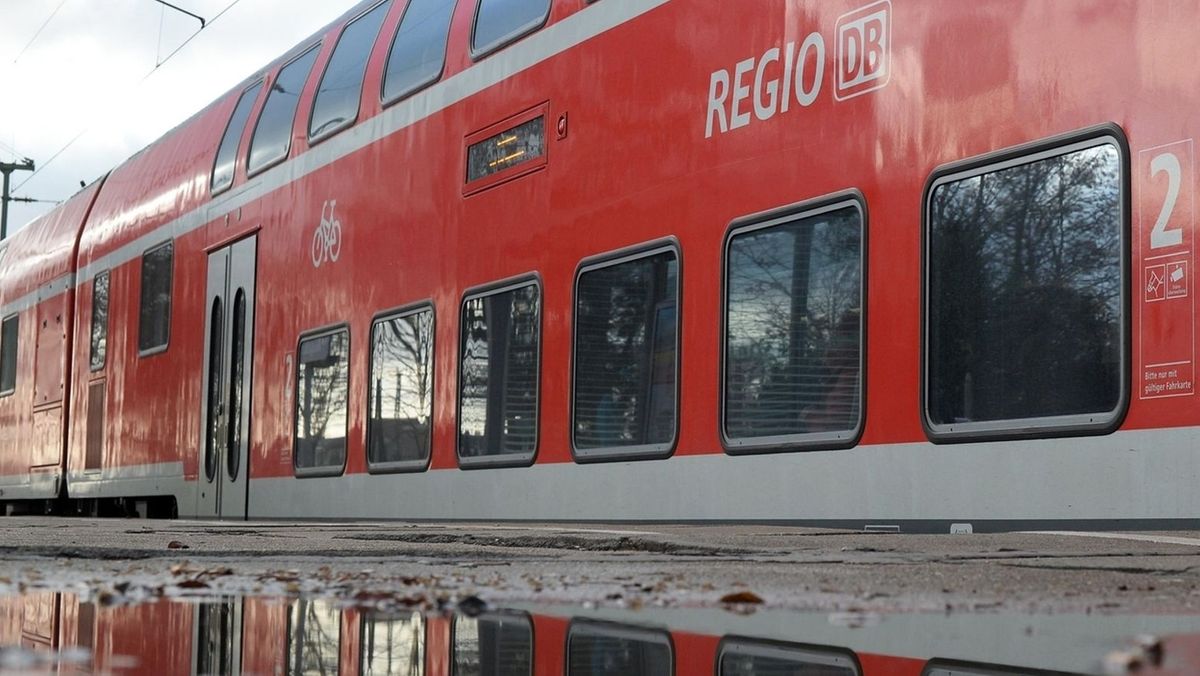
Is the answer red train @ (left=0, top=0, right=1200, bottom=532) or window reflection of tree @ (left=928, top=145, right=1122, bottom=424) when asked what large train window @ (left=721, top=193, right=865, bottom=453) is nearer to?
red train @ (left=0, top=0, right=1200, bottom=532)

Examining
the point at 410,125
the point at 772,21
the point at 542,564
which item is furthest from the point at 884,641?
the point at 410,125

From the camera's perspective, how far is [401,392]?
845cm

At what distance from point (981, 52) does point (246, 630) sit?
11.0 feet

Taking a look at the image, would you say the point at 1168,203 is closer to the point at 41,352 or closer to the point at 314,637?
the point at 314,637

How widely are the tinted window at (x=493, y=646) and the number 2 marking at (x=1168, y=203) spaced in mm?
2485

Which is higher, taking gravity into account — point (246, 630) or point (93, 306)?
point (93, 306)

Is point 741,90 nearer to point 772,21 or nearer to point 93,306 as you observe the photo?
point 772,21

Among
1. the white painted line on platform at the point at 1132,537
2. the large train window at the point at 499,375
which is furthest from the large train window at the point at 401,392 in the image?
the white painted line on platform at the point at 1132,537

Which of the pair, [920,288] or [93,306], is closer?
[920,288]

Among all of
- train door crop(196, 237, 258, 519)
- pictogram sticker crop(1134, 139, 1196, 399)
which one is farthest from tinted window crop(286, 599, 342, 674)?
train door crop(196, 237, 258, 519)

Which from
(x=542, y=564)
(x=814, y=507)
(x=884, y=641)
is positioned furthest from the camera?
(x=814, y=507)

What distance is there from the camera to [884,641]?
6.23 feet

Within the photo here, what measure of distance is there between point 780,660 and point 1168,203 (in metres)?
2.74

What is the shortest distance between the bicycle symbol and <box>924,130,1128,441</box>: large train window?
5267mm
